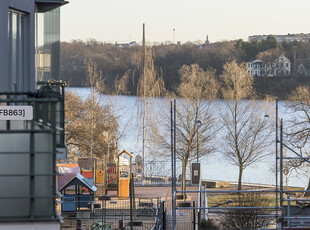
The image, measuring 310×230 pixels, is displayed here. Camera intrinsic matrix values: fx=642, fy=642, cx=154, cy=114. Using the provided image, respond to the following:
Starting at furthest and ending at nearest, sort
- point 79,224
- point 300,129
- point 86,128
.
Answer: point 86,128
point 300,129
point 79,224

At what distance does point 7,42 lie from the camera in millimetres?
12922

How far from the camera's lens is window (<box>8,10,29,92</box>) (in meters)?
14.0

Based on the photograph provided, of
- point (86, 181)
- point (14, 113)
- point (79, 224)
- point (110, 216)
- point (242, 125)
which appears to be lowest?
point (110, 216)

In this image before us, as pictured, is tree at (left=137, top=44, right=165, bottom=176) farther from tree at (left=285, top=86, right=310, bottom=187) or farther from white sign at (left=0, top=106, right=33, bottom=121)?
white sign at (left=0, top=106, right=33, bottom=121)

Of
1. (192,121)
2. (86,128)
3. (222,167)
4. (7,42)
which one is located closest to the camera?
(7,42)

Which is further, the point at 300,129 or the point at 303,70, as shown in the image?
the point at 303,70

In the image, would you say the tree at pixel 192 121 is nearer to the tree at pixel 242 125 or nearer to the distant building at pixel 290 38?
the tree at pixel 242 125

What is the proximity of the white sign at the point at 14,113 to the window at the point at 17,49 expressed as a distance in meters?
6.68

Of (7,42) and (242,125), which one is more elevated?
(7,42)

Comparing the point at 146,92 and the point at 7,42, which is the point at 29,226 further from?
the point at 146,92

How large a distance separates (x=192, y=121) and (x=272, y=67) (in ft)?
131

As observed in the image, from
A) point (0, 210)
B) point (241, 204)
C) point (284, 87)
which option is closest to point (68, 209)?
point (241, 204)

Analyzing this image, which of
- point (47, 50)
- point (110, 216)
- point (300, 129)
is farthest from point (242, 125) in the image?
point (47, 50)

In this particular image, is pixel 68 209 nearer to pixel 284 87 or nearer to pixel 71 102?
pixel 71 102
